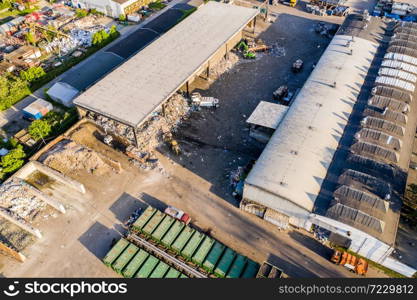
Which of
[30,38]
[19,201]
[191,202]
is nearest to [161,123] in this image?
[191,202]

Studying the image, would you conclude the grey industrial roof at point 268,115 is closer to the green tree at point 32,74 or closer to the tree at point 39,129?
the tree at point 39,129

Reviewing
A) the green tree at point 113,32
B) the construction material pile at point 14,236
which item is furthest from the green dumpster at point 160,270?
the green tree at point 113,32

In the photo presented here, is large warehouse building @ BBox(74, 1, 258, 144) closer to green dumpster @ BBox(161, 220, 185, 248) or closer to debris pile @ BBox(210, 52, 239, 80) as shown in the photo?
debris pile @ BBox(210, 52, 239, 80)

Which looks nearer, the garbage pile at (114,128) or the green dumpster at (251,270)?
the green dumpster at (251,270)

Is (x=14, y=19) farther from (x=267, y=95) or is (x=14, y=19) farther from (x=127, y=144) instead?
(x=267, y=95)

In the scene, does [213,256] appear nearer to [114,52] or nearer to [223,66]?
[223,66]
